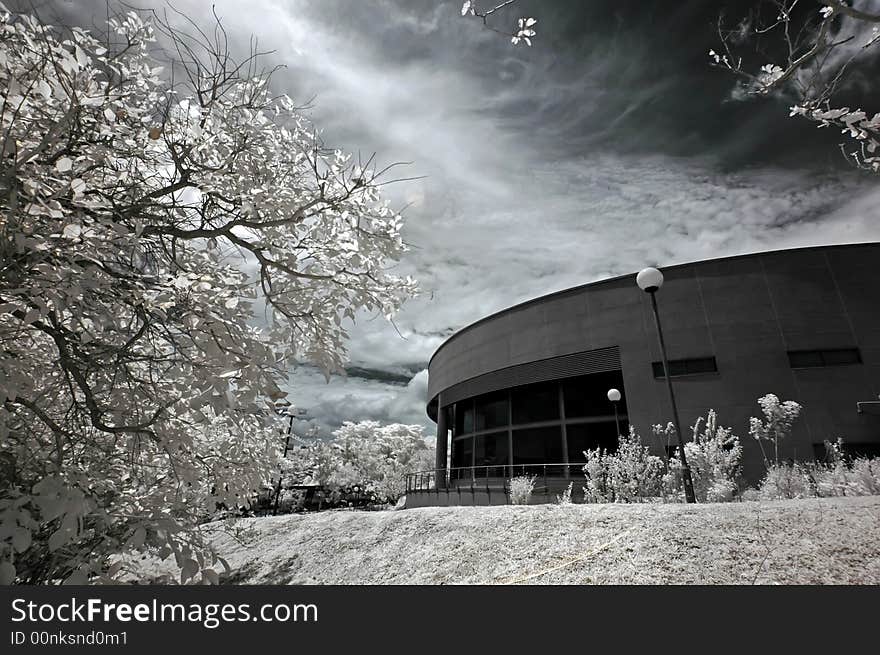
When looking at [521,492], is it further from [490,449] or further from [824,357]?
[490,449]

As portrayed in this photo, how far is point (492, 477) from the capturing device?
20922 millimetres

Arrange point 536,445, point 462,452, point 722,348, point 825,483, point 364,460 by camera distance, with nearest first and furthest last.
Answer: point 825,483
point 722,348
point 536,445
point 462,452
point 364,460

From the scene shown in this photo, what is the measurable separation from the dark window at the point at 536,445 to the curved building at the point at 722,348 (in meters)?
1.01

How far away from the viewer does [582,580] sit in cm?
570

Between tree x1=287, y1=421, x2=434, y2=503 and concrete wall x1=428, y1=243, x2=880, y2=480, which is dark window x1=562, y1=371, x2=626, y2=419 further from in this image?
tree x1=287, y1=421, x2=434, y2=503

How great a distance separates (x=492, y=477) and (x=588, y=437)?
657cm

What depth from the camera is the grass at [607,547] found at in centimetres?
511

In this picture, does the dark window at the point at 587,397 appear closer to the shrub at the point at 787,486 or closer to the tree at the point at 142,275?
the shrub at the point at 787,486

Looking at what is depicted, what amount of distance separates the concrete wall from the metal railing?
414cm

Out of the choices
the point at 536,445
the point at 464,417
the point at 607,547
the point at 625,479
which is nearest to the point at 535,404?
the point at 536,445

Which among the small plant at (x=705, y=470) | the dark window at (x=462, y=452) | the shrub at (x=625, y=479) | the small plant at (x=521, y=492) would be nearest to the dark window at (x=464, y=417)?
the dark window at (x=462, y=452)

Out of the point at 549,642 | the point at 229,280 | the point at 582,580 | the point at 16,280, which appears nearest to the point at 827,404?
the point at 582,580

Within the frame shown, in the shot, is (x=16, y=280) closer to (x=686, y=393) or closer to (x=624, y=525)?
(x=624, y=525)

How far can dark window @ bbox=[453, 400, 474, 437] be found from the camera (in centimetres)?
3120
